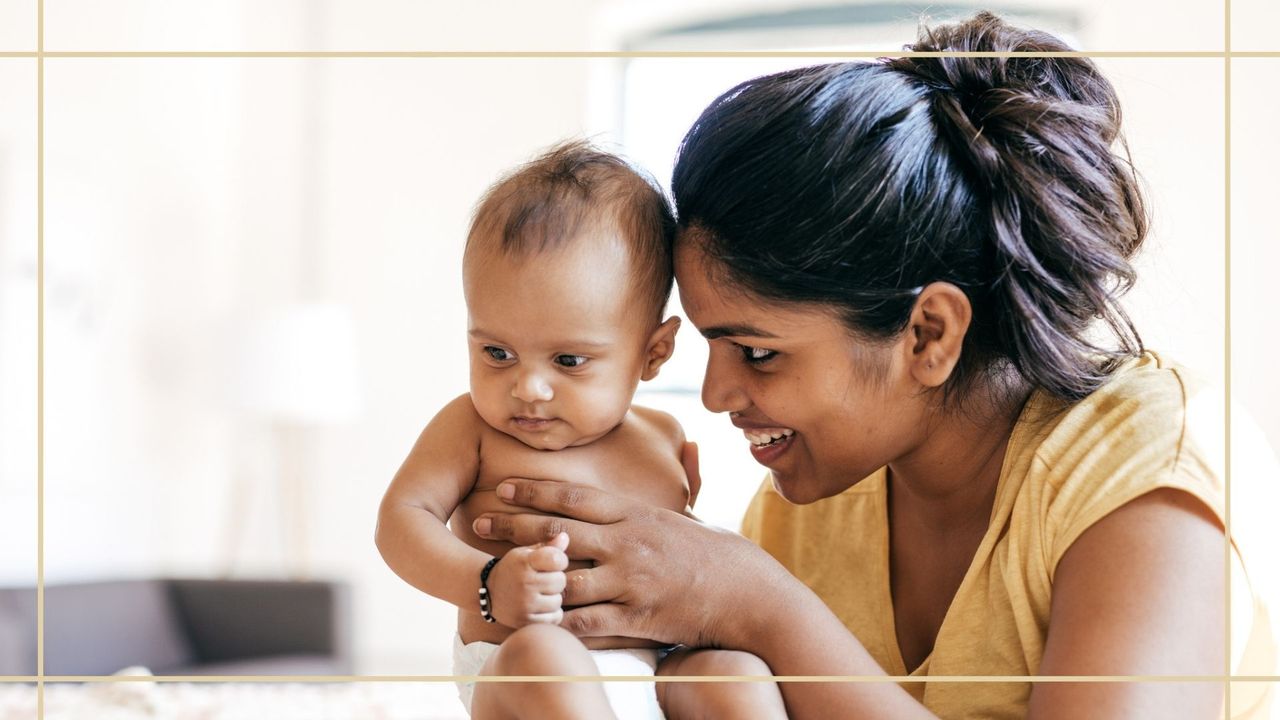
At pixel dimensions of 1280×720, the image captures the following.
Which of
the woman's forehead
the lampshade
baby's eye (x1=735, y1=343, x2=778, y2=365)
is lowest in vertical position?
the lampshade

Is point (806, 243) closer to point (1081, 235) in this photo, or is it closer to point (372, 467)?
point (1081, 235)

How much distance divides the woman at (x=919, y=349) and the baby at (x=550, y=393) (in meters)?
0.03

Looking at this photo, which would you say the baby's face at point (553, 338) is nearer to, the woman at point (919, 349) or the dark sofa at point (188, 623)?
the woman at point (919, 349)

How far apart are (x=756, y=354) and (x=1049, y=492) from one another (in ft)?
0.79

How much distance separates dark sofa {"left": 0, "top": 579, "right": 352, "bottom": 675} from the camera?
279cm

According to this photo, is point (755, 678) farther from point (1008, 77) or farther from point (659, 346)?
point (1008, 77)

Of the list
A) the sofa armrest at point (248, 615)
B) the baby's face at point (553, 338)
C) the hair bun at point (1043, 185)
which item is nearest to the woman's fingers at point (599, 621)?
the baby's face at point (553, 338)

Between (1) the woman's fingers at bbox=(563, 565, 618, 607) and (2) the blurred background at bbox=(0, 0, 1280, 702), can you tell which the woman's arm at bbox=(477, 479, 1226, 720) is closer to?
(1) the woman's fingers at bbox=(563, 565, 618, 607)

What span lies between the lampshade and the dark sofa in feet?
2.18

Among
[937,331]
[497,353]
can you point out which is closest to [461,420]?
[497,353]

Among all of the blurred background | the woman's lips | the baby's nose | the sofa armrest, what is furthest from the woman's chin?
the sofa armrest

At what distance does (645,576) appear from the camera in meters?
0.86

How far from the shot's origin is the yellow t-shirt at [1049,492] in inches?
31.3
